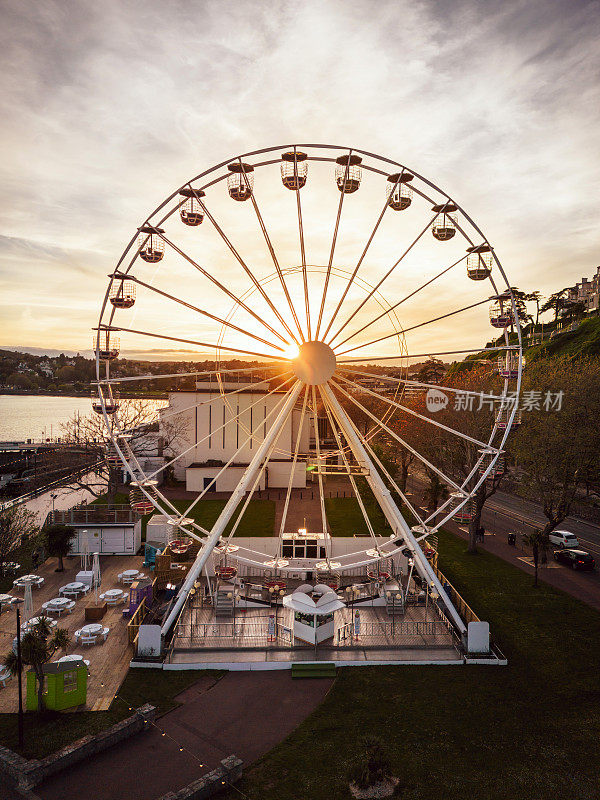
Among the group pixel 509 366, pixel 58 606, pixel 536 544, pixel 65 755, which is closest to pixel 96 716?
pixel 65 755

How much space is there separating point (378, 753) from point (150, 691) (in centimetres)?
828

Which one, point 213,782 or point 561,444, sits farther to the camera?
point 561,444

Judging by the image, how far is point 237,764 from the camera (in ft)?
45.1

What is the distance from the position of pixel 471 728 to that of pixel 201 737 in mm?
8073

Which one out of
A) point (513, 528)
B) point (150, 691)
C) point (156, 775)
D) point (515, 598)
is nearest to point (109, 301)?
point (150, 691)

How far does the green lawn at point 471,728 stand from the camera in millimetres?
13820

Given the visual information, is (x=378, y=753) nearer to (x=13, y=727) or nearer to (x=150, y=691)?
(x=150, y=691)

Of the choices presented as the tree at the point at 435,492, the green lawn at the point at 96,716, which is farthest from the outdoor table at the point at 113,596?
the tree at the point at 435,492

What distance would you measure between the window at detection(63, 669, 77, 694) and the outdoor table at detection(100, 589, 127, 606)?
875 centimetres

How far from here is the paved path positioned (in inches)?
532

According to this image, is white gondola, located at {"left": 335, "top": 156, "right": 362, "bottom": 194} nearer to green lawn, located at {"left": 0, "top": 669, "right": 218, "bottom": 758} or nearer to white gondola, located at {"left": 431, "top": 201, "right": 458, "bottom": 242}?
white gondola, located at {"left": 431, "top": 201, "right": 458, "bottom": 242}

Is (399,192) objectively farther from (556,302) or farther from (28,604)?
(556,302)

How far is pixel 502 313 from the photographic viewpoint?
927 inches

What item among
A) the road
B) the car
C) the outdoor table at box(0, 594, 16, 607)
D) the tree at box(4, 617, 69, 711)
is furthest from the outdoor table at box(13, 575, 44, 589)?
the car
